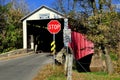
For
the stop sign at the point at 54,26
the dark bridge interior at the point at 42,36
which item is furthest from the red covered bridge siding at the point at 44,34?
the stop sign at the point at 54,26

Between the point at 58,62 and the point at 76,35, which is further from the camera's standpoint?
the point at 76,35

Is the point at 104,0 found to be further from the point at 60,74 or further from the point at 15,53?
the point at 15,53

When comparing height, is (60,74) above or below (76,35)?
below

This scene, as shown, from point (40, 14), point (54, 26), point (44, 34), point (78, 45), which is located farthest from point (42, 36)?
point (54, 26)

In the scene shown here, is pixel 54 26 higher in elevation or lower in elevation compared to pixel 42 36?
higher

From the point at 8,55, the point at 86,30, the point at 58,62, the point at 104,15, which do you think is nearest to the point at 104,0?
the point at 104,15

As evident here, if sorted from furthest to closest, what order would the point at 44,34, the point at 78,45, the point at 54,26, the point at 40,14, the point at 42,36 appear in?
the point at 42,36 < the point at 44,34 < the point at 40,14 < the point at 78,45 < the point at 54,26

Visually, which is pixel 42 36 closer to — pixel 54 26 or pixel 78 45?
pixel 78 45

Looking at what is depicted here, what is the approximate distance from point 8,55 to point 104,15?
44.4 ft

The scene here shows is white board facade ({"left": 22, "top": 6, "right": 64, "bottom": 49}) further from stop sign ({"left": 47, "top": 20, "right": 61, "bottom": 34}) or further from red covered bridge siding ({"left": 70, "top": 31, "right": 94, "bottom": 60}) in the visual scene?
stop sign ({"left": 47, "top": 20, "right": 61, "bottom": 34})

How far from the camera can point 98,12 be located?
19.6 m

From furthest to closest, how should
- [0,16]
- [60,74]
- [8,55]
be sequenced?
[0,16] < [8,55] < [60,74]

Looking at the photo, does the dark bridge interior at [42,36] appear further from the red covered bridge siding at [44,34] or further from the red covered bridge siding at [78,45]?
the red covered bridge siding at [78,45]

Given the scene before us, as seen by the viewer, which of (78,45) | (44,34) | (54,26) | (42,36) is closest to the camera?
(54,26)
